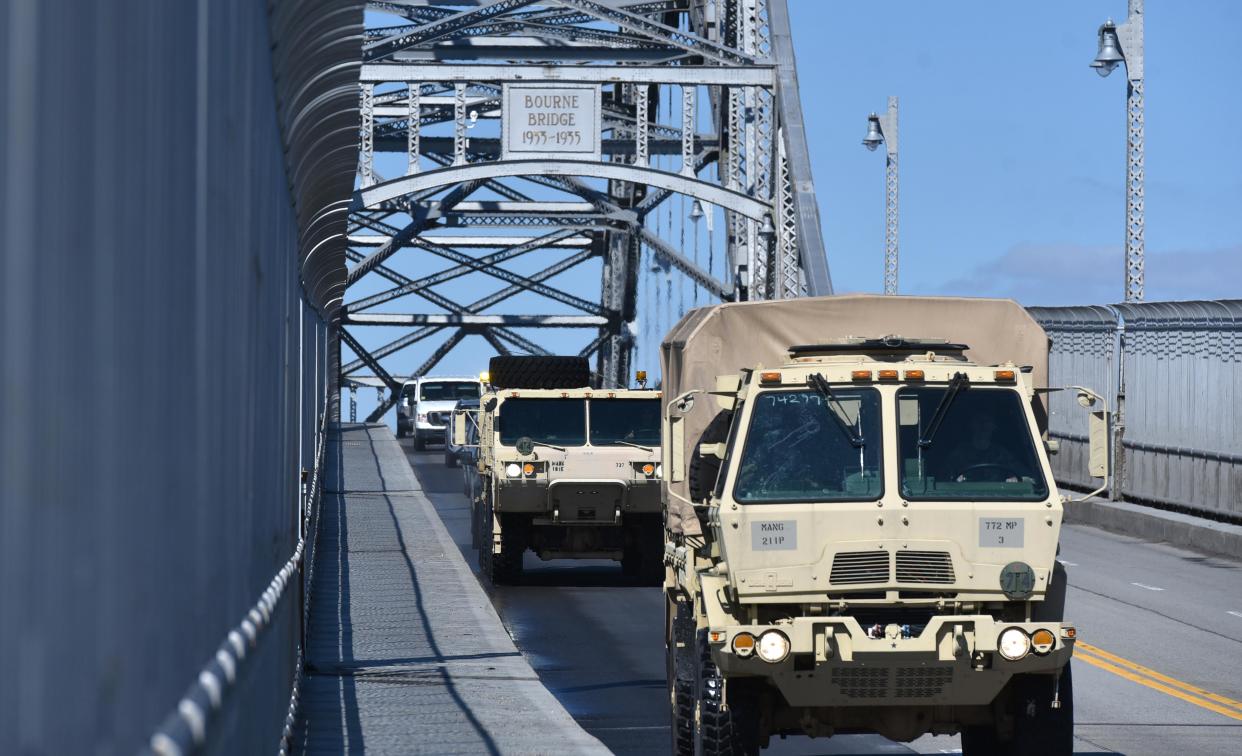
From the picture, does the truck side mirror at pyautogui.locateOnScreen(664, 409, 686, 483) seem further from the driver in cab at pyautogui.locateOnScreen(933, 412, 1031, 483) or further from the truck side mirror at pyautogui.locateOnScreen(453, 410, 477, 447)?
the truck side mirror at pyautogui.locateOnScreen(453, 410, 477, 447)

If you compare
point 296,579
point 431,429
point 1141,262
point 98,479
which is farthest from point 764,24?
point 98,479

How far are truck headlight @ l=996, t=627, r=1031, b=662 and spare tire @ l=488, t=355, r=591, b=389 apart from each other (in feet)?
63.9

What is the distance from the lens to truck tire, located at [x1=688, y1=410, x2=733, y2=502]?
10148 millimetres

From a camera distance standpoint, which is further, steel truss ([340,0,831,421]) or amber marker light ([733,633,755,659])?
steel truss ([340,0,831,421])

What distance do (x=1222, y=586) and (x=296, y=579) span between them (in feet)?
44.7

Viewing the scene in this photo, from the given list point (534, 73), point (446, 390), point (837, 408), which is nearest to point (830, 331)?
point (837, 408)

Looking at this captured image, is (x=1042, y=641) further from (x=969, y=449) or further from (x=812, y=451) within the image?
(x=812, y=451)

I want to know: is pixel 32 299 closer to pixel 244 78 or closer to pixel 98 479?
pixel 98 479

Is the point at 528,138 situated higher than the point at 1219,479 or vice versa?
the point at 528,138

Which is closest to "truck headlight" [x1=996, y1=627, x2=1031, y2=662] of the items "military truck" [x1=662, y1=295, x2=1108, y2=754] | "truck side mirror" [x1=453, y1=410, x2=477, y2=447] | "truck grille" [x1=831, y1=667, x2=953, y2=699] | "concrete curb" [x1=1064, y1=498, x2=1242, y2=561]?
A: "military truck" [x1=662, y1=295, x2=1108, y2=754]

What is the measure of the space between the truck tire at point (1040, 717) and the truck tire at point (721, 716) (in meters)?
1.28

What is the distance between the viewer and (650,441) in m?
21.2

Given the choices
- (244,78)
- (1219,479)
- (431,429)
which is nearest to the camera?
(244,78)

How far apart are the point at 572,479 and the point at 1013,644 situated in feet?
39.9
